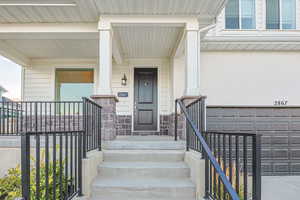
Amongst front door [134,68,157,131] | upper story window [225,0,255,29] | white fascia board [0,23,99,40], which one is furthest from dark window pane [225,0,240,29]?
white fascia board [0,23,99,40]

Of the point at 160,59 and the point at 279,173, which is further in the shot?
the point at 160,59

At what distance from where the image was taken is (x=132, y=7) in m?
4.95

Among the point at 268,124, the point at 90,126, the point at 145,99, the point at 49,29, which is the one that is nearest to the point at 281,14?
the point at 268,124

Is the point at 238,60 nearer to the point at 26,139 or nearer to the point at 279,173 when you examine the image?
the point at 279,173

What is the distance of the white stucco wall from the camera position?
7.25m

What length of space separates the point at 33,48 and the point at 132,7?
3.66 metres

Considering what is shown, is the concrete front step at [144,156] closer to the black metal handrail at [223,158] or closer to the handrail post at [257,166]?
the black metal handrail at [223,158]

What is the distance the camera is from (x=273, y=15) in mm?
7332

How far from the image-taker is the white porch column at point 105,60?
5137mm

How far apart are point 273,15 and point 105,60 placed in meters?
5.10

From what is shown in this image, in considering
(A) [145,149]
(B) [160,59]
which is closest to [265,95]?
(B) [160,59]

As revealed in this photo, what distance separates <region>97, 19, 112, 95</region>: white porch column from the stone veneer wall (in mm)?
2929

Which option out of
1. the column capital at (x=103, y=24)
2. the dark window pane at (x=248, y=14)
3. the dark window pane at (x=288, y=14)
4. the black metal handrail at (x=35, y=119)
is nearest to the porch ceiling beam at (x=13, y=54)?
the black metal handrail at (x=35, y=119)

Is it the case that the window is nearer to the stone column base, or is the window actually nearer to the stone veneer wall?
the stone column base
